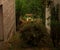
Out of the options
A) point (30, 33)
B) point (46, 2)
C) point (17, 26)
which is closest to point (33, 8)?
point (46, 2)

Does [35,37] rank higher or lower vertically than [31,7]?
lower

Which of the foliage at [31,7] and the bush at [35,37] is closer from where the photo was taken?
the bush at [35,37]

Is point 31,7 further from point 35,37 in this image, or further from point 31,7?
point 35,37

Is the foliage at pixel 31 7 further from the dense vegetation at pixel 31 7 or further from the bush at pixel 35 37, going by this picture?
the bush at pixel 35 37

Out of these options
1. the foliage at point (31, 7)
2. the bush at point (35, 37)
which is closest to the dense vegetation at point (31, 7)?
the foliage at point (31, 7)

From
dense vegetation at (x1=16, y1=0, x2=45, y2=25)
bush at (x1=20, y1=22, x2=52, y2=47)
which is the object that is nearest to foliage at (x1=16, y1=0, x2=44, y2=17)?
dense vegetation at (x1=16, y1=0, x2=45, y2=25)

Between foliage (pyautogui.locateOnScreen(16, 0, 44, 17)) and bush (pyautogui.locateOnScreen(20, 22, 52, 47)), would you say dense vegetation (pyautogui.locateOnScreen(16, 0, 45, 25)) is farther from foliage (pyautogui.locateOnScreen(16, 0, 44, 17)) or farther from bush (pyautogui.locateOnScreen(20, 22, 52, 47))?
bush (pyautogui.locateOnScreen(20, 22, 52, 47))

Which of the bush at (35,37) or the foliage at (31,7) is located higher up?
the foliage at (31,7)

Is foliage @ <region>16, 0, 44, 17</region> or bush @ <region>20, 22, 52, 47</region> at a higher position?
foliage @ <region>16, 0, 44, 17</region>

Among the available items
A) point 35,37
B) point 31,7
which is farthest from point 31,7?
point 35,37

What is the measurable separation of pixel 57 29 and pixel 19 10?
597cm

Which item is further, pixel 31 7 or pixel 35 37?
pixel 31 7

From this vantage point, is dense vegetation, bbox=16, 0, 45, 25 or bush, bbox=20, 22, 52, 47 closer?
Result: bush, bbox=20, 22, 52, 47

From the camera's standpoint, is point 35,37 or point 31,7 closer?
point 35,37
